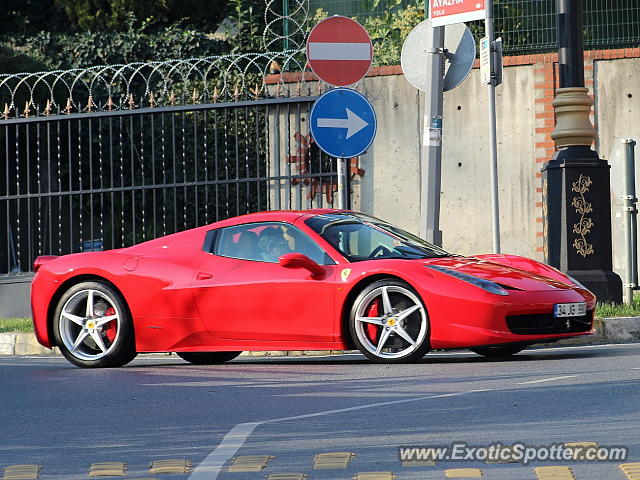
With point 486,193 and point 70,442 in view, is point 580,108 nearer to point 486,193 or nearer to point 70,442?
point 486,193

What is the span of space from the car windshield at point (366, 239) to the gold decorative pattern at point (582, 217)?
2832 mm

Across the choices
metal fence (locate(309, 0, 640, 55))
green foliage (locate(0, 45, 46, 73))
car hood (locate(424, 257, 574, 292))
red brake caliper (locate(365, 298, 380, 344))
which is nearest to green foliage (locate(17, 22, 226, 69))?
green foliage (locate(0, 45, 46, 73))

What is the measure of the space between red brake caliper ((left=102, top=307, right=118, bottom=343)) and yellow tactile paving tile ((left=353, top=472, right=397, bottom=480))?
5.47 m

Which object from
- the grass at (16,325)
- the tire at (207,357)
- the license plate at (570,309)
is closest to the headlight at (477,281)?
the license plate at (570,309)

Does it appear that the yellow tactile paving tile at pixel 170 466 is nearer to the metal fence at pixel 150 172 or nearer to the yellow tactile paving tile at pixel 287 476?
the yellow tactile paving tile at pixel 287 476

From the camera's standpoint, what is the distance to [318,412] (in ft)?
24.7

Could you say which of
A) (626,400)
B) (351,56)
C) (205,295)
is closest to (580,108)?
(351,56)

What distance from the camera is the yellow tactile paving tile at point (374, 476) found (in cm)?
555

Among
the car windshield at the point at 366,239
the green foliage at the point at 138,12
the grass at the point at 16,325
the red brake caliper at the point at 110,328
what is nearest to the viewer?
the car windshield at the point at 366,239

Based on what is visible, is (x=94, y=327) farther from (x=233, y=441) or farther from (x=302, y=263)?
(x=233, y=441)

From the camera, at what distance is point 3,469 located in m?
6.07

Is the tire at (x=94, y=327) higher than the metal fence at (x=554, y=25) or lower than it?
lower

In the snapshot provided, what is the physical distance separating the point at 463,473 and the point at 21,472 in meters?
1.88

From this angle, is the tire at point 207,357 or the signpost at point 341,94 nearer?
the tire at point 207,357
